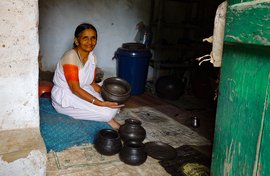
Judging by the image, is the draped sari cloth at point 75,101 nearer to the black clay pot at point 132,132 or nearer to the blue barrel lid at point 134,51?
the black clay pot at point 132,132

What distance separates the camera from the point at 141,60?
475 cm

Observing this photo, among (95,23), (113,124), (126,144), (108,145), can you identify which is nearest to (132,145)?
(126,144)

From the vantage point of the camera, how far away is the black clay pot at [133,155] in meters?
2.33

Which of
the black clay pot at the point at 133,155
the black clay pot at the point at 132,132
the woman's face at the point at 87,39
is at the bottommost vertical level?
the black clay pot at the point at 133,155

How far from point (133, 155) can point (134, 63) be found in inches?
102

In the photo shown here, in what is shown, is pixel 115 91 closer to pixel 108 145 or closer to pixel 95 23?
pixel 108 145

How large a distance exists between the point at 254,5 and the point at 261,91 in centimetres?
40

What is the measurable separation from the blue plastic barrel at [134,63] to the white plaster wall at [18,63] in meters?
2.88

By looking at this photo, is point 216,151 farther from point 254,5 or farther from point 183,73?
point 183,73

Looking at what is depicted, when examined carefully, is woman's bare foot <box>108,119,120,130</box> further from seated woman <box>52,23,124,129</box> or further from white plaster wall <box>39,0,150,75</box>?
white plaster wall <box>39,0,150,75</box>

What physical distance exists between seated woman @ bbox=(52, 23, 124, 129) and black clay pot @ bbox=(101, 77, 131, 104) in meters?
0.06

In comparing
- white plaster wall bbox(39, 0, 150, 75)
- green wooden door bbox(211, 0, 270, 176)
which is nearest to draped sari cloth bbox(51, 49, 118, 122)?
green wooden door bbox(211, 0, 270, 176)

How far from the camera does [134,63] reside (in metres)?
4.73

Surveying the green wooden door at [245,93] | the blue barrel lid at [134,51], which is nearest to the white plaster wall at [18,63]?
the green wooden door at [245,93]
